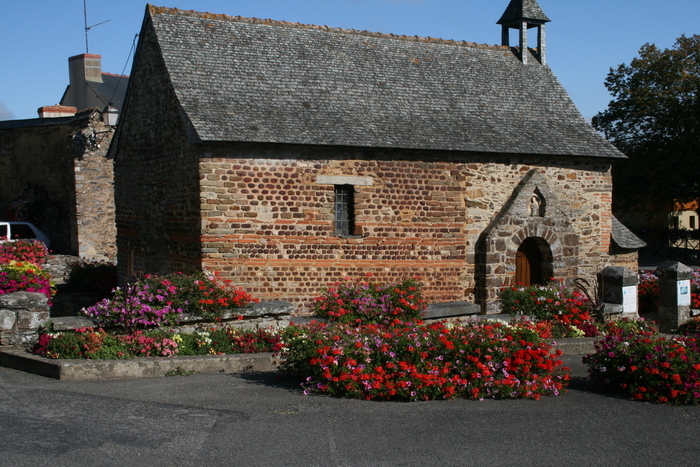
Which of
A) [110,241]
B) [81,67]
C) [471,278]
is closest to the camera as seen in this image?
[471,278]

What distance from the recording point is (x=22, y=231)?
74.1 feet

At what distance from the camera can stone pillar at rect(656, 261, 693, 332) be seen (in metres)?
13.6

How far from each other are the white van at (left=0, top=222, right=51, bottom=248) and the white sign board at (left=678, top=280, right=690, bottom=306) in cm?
1777

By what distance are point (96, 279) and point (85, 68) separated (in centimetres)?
1560

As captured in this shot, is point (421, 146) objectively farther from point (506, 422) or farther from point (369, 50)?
point (506, 422)

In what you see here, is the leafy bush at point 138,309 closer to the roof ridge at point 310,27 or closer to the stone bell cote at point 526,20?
the roof ridge at point 310,27

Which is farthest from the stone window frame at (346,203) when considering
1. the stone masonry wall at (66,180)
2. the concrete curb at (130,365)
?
the stone masonry wall at (66,180)

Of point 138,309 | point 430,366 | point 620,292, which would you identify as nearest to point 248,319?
point 138,309

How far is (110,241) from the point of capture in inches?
875

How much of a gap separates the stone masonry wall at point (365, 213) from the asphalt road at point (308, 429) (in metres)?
6.09

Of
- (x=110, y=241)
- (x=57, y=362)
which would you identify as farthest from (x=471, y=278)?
(x=110, y=241)

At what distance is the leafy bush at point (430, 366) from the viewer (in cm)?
800

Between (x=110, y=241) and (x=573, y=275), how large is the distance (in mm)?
13533

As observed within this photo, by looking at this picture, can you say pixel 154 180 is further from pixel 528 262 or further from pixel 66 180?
pixel 528 262
